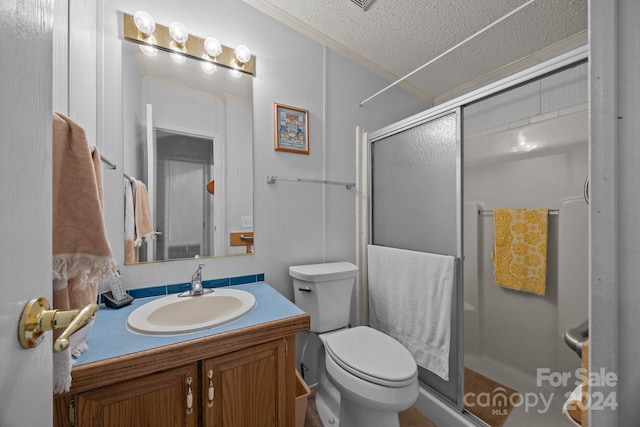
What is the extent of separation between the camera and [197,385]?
2.91 feet

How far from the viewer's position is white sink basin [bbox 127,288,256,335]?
3.25 ft

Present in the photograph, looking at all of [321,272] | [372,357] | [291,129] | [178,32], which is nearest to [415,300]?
[372,357]

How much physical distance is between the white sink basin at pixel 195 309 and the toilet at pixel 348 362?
400 millimetres

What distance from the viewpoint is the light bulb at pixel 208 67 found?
1.39 meters

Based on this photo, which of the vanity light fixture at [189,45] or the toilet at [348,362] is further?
the vanity light fixture at [189,45]

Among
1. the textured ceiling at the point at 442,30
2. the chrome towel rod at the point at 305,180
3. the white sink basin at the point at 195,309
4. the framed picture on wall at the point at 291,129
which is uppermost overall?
the textured ceiling at the point at 442,30

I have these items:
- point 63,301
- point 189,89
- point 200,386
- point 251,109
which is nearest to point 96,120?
point 189,89

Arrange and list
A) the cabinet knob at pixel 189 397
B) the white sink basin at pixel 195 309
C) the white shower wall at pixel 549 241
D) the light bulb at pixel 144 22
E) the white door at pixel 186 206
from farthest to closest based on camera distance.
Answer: the white shower wall at pixel 549 241
the white door at pixel 186 206
the light bulb at pixel 144 22
the white sink basin at pixel 195 309
the cabinet knob at pixel 189 397

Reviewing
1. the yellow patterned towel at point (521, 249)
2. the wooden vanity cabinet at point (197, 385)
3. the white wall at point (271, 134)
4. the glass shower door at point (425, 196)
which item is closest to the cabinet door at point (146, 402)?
the wooden vanity cabinet at point (197, 385)

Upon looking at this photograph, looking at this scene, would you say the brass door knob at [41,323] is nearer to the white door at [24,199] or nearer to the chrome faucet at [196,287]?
the white door at [24,199]

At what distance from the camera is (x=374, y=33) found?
162 cm

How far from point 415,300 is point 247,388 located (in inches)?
39.6

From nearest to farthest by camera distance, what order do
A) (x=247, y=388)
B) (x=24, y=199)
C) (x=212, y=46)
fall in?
(x=24, y=199) < (x=247, y=388) < (x=212, y=46)

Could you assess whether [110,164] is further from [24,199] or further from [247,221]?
[24,199]
